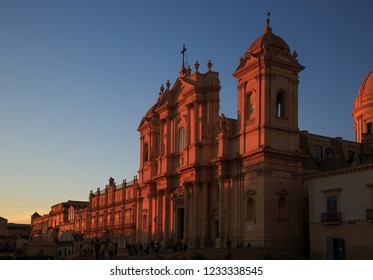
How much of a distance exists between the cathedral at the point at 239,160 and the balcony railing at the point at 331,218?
78mm

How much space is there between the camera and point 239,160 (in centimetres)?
4309

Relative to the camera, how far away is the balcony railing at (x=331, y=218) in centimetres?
3547

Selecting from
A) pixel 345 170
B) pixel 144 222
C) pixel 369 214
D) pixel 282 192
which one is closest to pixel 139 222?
pixel 144 222

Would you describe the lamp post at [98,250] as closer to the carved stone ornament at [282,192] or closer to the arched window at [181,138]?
the arched window at [181,138]

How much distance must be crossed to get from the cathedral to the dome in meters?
0.11

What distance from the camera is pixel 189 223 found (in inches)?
1881

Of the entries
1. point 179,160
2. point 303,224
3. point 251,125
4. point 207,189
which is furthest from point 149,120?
point 303,224

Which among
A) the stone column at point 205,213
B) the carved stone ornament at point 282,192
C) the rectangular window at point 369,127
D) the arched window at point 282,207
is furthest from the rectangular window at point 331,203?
the rectangular window at point 369,127

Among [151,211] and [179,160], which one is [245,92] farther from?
[151,211]

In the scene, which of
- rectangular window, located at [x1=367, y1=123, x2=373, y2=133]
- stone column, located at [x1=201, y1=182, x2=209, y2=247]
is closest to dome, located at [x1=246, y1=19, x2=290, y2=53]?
stone column, located at [x1=201, y1=182, x2=209, y2=247]

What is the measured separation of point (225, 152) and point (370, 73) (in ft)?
90.3

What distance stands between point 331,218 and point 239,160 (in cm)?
937

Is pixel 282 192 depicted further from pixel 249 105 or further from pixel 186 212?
pixel 186 212

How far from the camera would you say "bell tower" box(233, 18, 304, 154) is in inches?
1635
